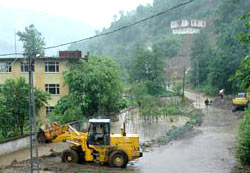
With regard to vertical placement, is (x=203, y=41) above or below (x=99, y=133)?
above

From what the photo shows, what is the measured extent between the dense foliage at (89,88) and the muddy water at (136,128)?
8.68ft

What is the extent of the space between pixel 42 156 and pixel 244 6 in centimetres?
5967

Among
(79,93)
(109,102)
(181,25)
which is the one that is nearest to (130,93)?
(109,102)

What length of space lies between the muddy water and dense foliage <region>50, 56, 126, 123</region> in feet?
8.68

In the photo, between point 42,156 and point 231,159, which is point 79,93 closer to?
point 42,156

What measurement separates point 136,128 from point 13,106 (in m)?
10.9

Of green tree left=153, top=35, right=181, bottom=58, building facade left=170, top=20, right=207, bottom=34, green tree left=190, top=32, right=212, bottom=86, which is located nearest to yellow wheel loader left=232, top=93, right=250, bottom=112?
green tree left=190, top=32, right=212, bottom=86

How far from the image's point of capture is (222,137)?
85.4ft

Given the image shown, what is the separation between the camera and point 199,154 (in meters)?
20.7

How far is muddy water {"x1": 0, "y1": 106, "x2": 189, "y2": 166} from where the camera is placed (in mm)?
20438

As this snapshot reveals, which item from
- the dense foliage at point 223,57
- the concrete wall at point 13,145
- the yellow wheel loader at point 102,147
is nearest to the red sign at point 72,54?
the concrete wall at point 13,145

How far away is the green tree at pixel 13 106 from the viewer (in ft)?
78.8

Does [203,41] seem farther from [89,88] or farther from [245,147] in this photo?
[245,147]

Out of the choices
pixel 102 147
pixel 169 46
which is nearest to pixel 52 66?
pixel 102 147
